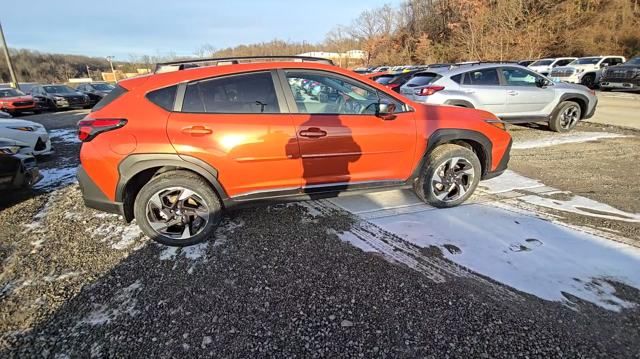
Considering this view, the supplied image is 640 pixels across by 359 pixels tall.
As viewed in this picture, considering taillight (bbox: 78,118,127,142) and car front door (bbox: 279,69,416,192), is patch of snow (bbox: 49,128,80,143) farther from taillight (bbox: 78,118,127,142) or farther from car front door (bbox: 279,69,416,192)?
car front door (bbox: 279,69,416,192)

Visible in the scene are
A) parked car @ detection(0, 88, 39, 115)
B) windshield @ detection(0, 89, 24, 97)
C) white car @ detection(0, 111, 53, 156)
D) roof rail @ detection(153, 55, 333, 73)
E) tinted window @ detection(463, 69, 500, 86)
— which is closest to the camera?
roof rail @ detection(153, 55, 333, 73)

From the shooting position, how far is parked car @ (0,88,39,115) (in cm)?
1515

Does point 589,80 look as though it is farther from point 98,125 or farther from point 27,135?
point 27,135

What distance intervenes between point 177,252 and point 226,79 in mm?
1709

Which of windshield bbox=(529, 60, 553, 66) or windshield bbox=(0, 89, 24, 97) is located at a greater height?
windshield bbox=(529, 60, 553, 66)

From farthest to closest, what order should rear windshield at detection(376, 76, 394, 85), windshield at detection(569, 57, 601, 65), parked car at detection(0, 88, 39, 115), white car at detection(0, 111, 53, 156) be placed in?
windshield at detection(569, 57, 601, 65), parked car at detection(0, 88, 39, 115), rear windshield at detection(376, 76, 394, 85), white car at detection(0, 111, 53, 156)

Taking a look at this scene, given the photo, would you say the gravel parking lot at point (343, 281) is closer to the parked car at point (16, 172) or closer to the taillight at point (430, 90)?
the parked car at point (16, 172)

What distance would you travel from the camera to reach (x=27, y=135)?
244 inches

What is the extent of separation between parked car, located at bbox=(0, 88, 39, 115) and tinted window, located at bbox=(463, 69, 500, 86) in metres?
19.5

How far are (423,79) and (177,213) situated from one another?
6877 mm

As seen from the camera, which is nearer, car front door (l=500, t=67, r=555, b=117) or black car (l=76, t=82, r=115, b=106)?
car front door (l=500, t=67, r=555, b=117)

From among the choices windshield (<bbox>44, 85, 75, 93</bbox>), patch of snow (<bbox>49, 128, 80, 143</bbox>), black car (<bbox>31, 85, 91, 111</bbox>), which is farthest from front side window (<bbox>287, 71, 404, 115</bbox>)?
windshield (<bbox>44, 85, 75, 93</bbox>)

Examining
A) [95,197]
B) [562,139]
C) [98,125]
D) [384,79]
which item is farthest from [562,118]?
[95,197]

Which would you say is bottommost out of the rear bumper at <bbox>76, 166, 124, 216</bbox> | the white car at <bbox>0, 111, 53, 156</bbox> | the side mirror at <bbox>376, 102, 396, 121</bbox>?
the rear bumper at <bbox>76, 166, 124, 216</bbox>
